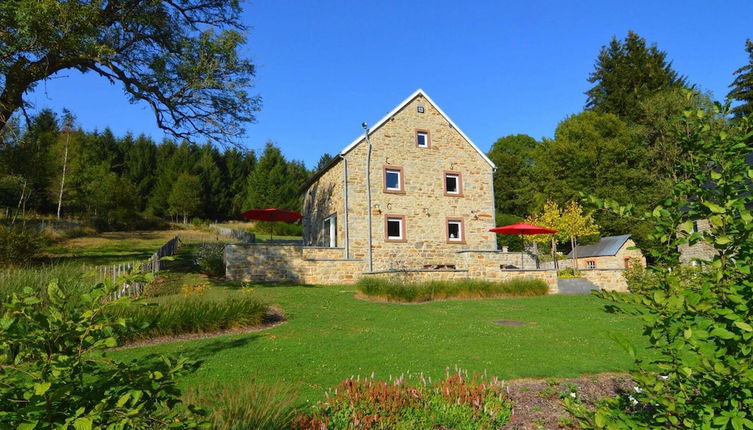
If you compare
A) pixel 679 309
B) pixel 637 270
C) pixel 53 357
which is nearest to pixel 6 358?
pixel 53 357

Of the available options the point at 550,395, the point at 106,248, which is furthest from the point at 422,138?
the point at 106,248

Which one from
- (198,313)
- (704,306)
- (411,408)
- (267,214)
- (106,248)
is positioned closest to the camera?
(704,306)

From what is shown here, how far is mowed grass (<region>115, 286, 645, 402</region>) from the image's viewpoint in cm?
646

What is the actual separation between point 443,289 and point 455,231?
7539 millimetres

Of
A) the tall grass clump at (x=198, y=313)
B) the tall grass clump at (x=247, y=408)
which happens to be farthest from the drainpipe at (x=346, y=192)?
the tall grass clump at (x=247, y=408)

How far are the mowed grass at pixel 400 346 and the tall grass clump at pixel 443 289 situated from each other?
2397mm

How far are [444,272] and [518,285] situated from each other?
122 inches

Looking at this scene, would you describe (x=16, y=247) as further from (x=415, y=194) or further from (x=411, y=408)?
(x=411, y=408)

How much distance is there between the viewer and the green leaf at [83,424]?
181 centimetres

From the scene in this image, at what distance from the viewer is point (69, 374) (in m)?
2.23

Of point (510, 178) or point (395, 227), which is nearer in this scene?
point (395, 227)

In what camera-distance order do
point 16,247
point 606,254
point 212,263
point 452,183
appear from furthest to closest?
point 606,254 < point 452,183 < point 212,263 < point 16,247

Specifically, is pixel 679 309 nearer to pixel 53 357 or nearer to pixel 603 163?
pixel 53 357

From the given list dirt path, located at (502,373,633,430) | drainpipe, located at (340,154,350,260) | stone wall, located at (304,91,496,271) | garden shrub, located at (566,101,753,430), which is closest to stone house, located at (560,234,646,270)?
stone wall, located at (304,91,496,271)
